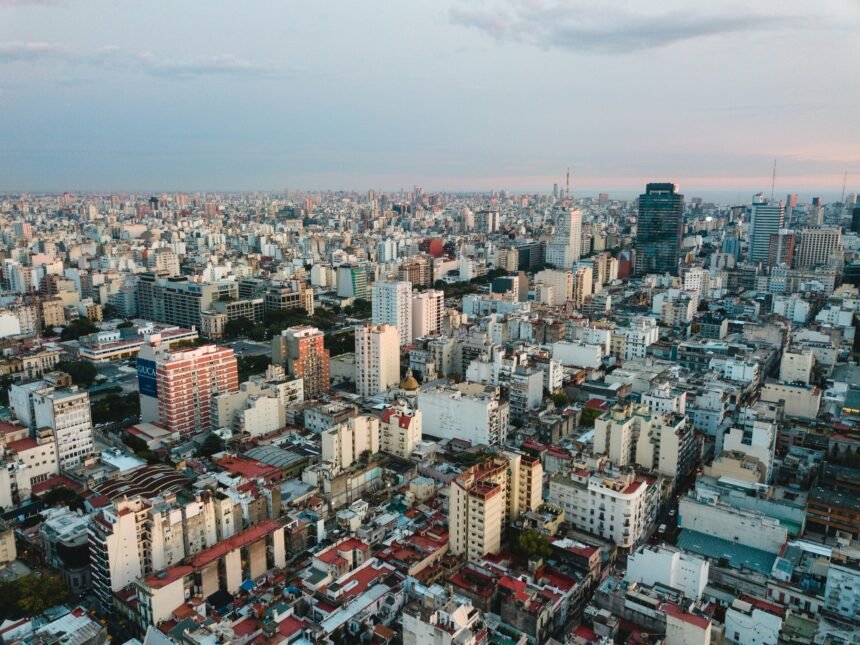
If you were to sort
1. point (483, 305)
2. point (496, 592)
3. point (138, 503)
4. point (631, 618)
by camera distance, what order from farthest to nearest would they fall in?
point (483, 305)
point (138, 503)
point (496, 592)
point (631, 618)

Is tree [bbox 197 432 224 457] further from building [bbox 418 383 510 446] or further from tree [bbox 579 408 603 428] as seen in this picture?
tree [bbox 579 408 603 428]

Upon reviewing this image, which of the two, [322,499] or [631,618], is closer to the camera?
Answer: [631,618]

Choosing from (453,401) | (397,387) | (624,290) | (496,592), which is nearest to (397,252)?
(624,290)

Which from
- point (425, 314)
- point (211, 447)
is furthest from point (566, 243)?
point (211, 447)

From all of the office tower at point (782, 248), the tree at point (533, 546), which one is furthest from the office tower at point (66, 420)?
the office tower at point (782, 248)

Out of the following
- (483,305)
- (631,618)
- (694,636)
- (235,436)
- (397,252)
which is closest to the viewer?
(694,636)

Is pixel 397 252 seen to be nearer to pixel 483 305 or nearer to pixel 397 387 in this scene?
pixel 483 305

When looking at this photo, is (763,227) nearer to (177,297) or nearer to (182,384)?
(177,297)
